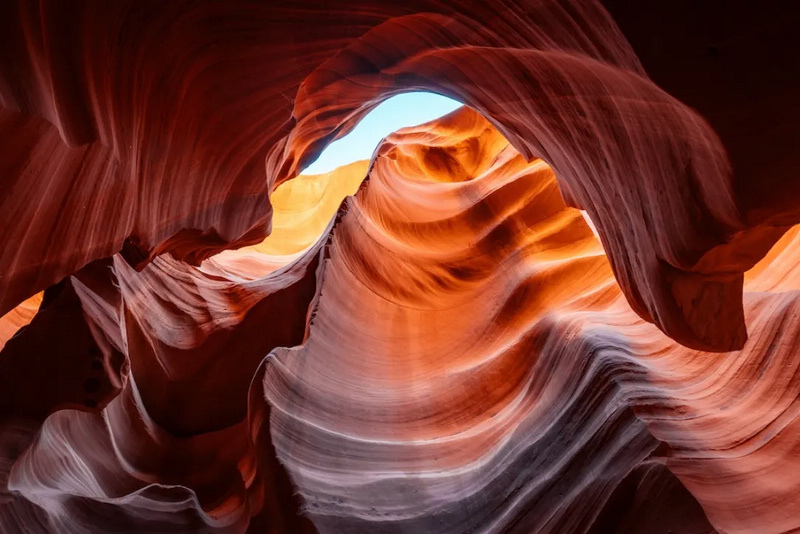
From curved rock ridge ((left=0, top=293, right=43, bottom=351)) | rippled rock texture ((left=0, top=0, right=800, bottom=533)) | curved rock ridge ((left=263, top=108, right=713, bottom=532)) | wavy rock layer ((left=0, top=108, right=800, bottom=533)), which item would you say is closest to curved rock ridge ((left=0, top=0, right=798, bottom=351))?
rippled rock texture ((left=0, top=0, right=800, bottom=533))

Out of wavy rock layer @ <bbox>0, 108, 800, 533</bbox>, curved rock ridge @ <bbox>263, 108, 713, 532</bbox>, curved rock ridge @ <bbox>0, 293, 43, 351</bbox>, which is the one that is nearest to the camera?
wavy rock layer @ <bbox>0, 108, 800, 533</bbox>

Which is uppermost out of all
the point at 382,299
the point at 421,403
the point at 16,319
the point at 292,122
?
the point at 292,122

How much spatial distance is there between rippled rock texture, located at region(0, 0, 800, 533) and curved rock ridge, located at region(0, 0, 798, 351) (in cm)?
1

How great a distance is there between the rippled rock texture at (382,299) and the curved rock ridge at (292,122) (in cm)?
1

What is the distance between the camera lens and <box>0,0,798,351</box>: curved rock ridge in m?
1.68

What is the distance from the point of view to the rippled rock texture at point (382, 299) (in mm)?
1686

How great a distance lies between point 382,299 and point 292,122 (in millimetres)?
1929

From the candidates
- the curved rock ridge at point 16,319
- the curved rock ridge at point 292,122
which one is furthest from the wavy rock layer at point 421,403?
the curved rock ridge at point 16,319

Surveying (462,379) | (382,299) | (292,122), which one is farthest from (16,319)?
(462,379)

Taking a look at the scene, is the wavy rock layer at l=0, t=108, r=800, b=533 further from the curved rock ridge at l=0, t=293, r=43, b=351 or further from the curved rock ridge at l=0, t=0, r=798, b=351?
the curved rock ridge at l=0, t=293, r=43, b=351

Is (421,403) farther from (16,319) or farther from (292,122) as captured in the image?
(16,319)

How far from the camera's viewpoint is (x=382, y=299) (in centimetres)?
479

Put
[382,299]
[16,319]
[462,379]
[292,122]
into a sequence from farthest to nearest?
[382,299] < [462,379] < [16,319] < [292,122]

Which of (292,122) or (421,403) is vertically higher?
(292,122)
